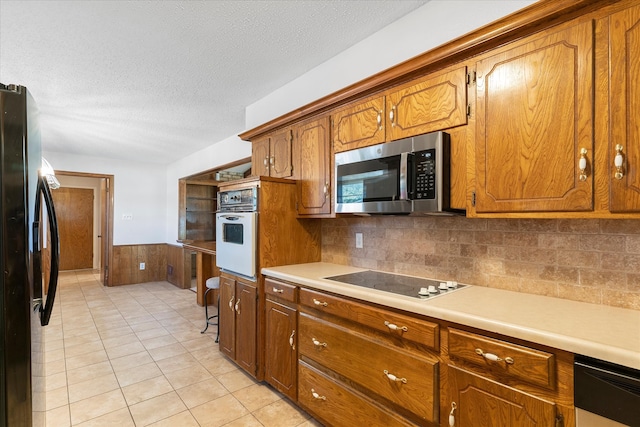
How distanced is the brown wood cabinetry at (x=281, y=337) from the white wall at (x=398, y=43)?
158 cm

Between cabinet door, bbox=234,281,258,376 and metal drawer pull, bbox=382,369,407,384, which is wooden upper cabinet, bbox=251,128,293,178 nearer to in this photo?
cabinet door, bbox=234,281,258,376

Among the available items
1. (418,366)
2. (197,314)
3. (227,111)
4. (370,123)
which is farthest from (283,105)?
(197,314)

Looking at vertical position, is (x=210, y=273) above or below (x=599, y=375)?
below

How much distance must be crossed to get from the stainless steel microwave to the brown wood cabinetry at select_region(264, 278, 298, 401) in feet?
2.43

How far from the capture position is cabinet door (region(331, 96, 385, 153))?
6.45 feet

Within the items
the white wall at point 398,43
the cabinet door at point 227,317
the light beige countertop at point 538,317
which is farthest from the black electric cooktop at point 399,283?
the white wall at point 398,43

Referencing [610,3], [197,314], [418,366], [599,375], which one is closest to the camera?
[599,375]

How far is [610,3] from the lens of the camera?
117 centimetres

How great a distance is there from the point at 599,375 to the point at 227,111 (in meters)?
3.55

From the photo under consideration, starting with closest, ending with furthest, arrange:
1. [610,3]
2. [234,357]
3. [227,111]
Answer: [610,3] < [234,357] < [227,111]

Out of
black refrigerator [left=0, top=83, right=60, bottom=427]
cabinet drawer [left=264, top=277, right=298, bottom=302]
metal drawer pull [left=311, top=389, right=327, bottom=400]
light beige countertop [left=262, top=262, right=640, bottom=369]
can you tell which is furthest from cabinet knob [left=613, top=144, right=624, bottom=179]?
black refrigerator [left=0, top=83, right=60, bottom=427]

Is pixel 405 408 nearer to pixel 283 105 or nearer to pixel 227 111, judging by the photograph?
pixel 283 105

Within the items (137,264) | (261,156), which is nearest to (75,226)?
(137,264)

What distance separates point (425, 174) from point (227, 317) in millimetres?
2175
